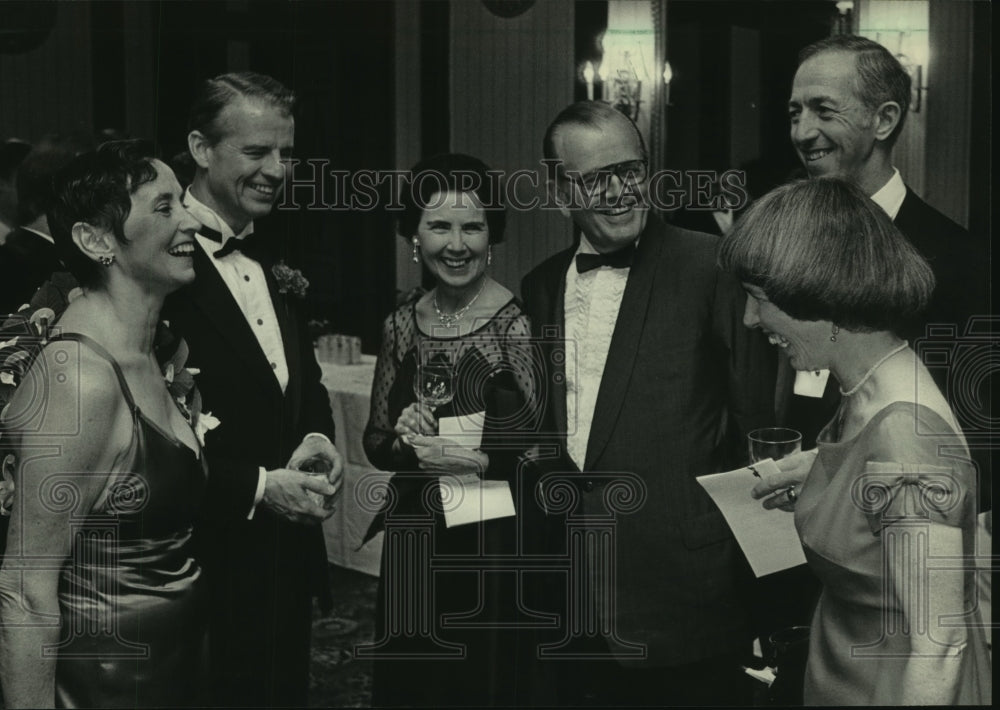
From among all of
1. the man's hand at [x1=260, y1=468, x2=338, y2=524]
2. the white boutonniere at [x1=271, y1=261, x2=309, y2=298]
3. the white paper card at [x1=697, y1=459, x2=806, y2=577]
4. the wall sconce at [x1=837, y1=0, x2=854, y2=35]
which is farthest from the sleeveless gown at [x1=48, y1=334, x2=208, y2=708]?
the wall sconce at [x1=837, y1=0, x2=854, y2=35]

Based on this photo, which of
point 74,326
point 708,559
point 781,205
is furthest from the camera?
point 708,559

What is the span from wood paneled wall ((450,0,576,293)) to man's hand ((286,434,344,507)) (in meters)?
0.73

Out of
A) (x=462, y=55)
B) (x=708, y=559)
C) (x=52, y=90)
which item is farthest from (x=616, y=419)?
(x=52, y=90)

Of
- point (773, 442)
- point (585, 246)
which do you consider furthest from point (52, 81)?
point (773, 442)

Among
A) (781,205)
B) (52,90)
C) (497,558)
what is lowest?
(497,558)

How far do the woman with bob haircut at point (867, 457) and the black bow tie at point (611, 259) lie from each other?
0.42 m

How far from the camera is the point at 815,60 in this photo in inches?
138

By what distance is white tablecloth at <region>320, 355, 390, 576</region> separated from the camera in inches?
140

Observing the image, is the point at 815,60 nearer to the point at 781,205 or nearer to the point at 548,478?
the point at 781,205

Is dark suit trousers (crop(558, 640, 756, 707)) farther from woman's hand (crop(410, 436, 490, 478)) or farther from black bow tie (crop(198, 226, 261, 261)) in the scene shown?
black bow tie (crop(198, 226, 261, 261))

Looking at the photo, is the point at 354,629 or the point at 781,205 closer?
the point at 781,205

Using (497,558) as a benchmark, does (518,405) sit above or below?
above

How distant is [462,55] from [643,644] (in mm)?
1857

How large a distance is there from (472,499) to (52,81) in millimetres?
1792
